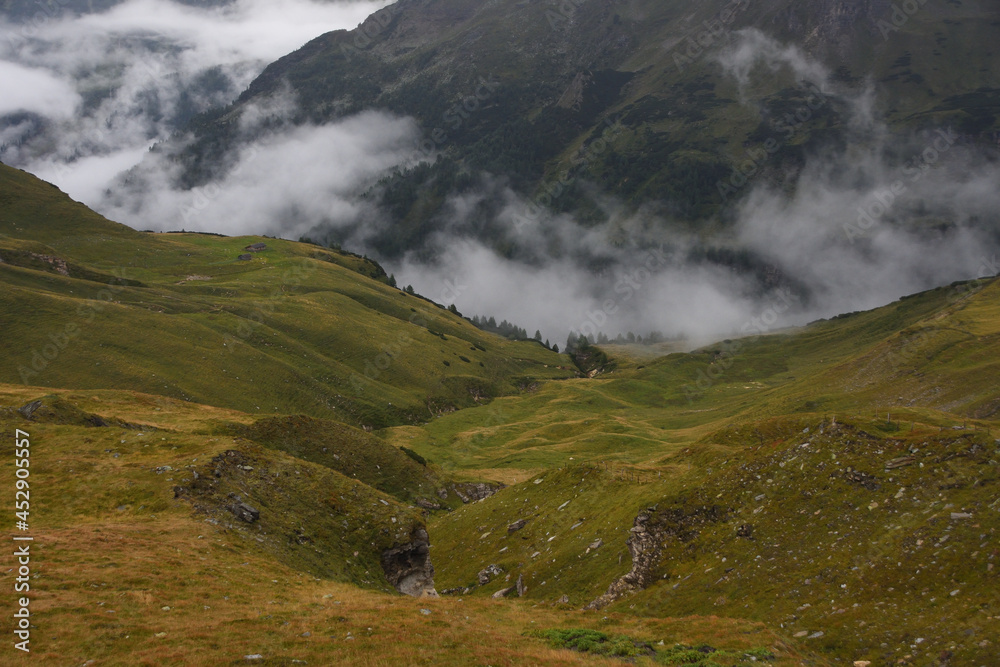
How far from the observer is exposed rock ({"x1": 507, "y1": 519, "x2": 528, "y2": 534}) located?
47.9 meters

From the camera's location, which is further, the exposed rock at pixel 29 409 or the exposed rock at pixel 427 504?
the exposed rock at pixel 427 504

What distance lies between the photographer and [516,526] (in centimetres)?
4806

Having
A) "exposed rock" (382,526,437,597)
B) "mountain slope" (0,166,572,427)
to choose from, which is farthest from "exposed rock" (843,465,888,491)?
"mountain slope" (0,166,572,427)

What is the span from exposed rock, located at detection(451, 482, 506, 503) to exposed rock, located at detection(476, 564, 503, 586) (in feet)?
91.7

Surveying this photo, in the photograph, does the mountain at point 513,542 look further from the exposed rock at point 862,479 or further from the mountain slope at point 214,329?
the mountain slope at point 214,329

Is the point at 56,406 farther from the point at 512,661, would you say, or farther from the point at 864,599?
the point at 864,599

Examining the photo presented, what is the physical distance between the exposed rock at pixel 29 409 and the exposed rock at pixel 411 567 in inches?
1076

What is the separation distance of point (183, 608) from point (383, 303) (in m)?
166

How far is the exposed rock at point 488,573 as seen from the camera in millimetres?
42688

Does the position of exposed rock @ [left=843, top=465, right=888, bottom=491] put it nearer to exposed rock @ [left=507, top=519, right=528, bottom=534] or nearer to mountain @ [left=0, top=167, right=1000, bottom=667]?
mountain @ [left=0, top=167, right=1000, bottom=667]

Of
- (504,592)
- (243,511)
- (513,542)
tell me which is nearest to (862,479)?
(504,592)

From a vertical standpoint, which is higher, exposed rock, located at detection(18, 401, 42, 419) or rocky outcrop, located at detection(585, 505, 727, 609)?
exposed rock, located at detection(18, 401, 42, 419)

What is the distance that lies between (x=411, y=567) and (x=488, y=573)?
25.0 ft

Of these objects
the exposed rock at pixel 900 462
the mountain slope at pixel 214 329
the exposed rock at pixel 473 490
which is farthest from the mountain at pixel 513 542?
the mountain slope at pixel 214 329
